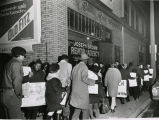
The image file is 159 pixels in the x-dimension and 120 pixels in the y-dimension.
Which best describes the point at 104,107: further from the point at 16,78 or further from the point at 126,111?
the point at 16,78

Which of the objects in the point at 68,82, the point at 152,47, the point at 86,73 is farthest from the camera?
the point at 152,47

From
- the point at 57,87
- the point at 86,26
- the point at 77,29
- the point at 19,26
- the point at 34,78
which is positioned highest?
the point at 86,26

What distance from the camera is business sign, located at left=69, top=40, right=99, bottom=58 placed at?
8.14 m

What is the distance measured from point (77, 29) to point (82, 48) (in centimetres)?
73

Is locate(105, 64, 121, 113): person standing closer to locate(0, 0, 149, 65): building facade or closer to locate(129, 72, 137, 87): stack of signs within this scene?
locate(0, 0, 149, 65): building facade

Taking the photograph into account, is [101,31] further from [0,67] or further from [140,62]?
[0,67]

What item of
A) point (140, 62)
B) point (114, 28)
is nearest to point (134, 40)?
point (140, 62)

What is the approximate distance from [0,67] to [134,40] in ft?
29.6

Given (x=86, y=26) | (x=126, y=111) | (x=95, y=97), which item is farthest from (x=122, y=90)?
(x=86, y=26)

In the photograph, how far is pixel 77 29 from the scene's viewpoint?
29.4 feet

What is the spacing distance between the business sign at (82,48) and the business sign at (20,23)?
1.63 metres

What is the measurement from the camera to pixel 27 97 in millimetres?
5730

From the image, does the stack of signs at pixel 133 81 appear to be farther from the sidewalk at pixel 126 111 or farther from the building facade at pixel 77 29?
the building facade at pixel 77 29

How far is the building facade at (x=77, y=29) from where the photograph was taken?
6.80m
